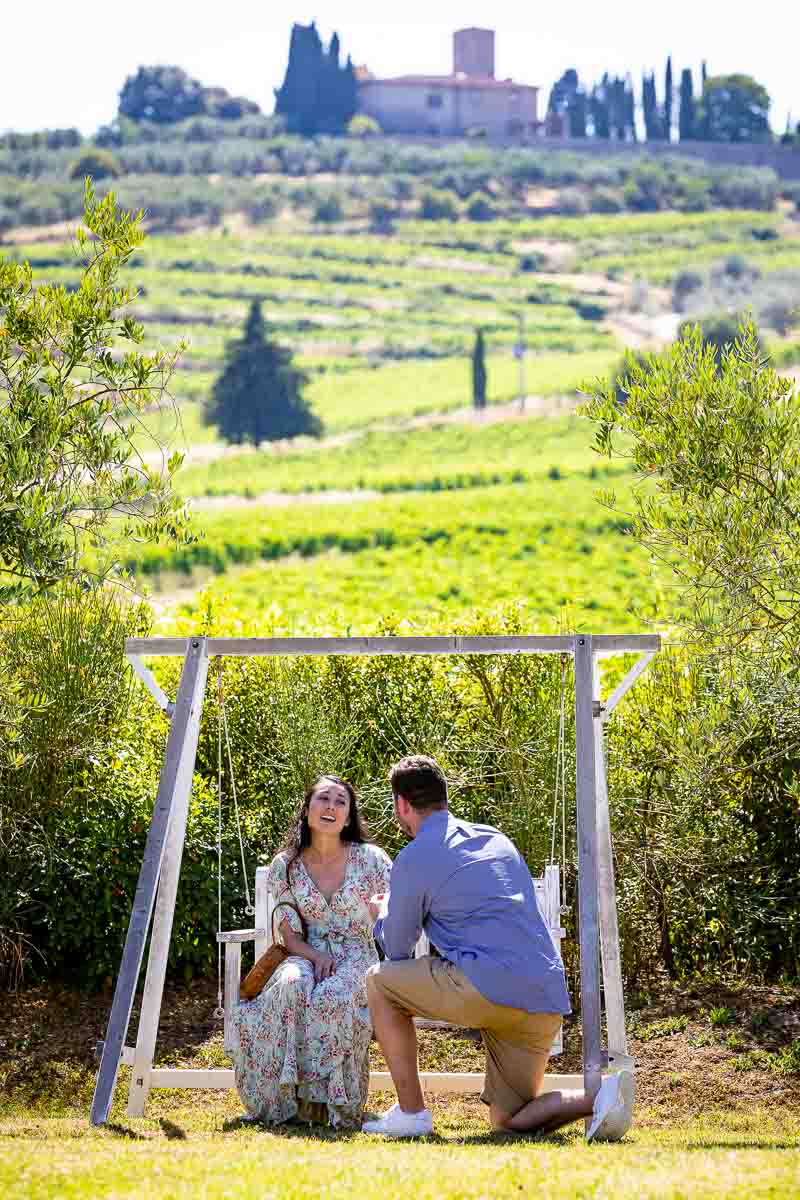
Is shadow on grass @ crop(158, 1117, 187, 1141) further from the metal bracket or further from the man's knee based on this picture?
the metal bracket

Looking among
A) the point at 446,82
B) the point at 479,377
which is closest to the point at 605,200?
the point at 446,82

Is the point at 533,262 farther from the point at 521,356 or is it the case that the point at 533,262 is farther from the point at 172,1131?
the point at 172,1131

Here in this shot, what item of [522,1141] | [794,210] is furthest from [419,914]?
[794,210]

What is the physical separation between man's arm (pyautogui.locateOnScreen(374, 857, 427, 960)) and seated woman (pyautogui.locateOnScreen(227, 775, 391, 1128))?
491mm

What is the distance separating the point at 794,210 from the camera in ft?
327

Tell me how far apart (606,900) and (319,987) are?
0.98 metres

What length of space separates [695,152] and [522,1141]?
384 ft

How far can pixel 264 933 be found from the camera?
5.48 metres

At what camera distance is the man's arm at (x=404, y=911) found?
4.61 meters

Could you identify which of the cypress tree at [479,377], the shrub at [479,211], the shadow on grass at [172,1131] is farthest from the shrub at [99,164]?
the shadow on grass at [172,1131]

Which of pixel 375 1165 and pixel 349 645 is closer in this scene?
pixel 375 1165

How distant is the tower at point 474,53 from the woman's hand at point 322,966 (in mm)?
124017

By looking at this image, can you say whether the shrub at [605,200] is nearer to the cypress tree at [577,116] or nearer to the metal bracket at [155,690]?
the cypress tree at [577,116]

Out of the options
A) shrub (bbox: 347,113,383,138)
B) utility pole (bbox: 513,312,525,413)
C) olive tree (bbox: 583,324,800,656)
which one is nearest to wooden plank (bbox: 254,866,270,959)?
olive tree (bbox: 583,324,800,656)
